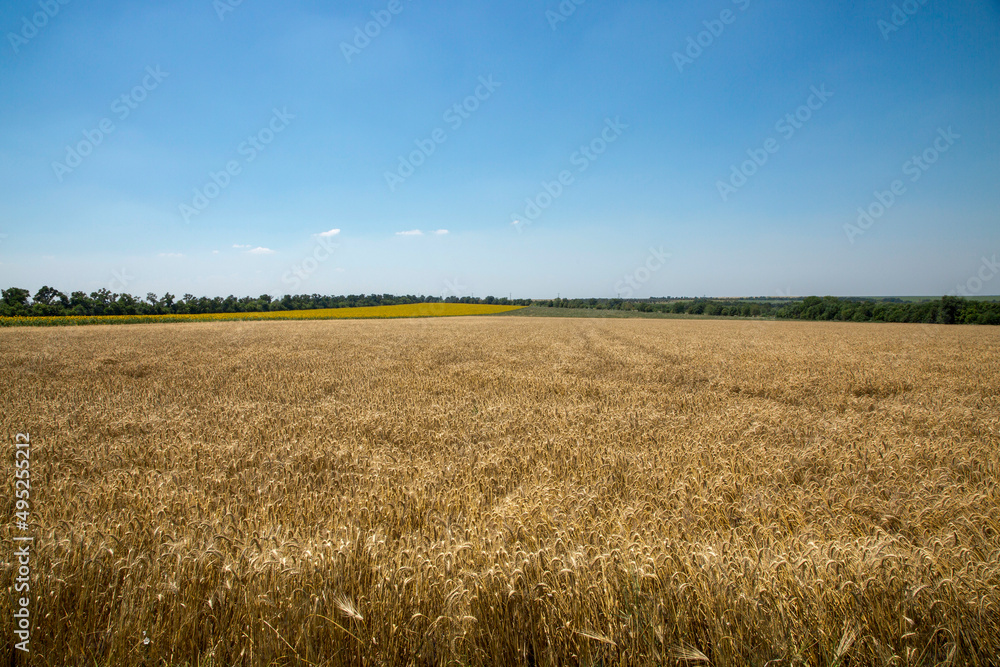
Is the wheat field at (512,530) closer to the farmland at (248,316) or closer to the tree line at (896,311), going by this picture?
the farmland at (248,316)

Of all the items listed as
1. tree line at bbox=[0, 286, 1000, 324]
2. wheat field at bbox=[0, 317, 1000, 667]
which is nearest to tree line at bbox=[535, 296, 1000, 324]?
tree line at bbox=[0, 286, 1000, 324]

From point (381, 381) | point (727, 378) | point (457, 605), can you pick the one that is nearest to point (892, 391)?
point (727, 378)

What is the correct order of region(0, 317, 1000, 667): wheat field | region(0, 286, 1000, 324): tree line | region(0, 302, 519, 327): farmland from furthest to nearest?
1. region(0, 286, 1000, 324): tree line
2. region(0, 302, 519, 327): farmland
3. region(0, 317, 1000, 667): wheat field

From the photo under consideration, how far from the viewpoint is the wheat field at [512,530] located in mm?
2160

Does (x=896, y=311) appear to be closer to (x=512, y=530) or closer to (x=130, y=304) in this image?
(x=512, y=530)

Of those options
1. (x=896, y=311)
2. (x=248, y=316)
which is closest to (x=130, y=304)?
(x=248, y=316)

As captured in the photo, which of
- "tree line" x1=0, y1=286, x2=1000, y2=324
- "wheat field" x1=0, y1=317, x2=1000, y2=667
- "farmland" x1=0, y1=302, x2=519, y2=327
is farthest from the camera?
"tree line" x1=0, y1=286, x2=1000, y2=324

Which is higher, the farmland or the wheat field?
the farmland

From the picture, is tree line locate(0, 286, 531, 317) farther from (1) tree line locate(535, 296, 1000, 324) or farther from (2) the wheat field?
(1) tree line locate(535, 296, 1000, 324)

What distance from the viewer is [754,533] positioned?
146 inches

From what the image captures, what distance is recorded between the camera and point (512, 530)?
3330mm

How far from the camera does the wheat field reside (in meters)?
2.16

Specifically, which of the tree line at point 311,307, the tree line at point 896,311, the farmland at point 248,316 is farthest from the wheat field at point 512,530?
the tree line at point 896,311

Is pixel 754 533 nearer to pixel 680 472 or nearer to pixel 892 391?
pixel 680 472
